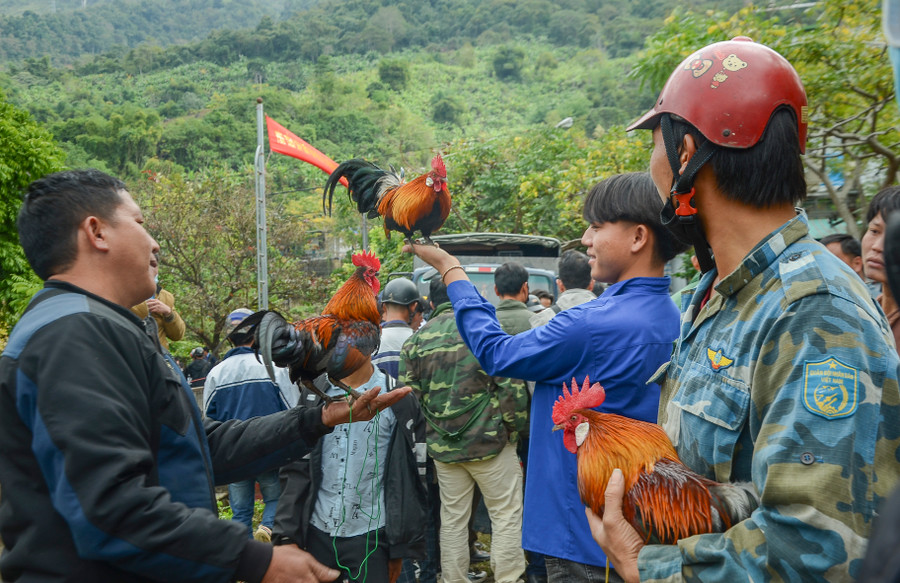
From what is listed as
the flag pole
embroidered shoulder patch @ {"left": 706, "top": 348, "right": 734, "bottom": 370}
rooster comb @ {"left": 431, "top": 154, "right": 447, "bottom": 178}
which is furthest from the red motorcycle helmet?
the flag pole

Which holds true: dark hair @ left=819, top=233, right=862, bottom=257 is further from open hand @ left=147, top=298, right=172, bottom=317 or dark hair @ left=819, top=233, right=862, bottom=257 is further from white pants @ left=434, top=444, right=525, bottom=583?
open hand @ left=147, top=298, right=172, bottom=317

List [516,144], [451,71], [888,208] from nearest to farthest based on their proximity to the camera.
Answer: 1. [888,208]
2. [516,144]
3. [451,71]

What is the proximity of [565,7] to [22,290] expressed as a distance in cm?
13478

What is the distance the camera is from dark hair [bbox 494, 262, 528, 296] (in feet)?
17.6

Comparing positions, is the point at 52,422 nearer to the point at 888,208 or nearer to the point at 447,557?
the point at 888,208

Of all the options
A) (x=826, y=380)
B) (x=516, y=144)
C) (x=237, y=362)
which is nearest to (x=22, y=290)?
(x=237, y=362)

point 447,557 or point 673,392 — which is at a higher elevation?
point 673,392

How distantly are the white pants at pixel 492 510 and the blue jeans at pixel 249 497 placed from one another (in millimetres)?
1698

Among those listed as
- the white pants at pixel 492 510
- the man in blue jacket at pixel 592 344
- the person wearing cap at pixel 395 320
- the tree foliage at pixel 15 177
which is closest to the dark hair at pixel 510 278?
the person wearing cap at pixel 395 320

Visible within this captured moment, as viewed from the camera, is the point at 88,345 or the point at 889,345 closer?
the point at 889,345

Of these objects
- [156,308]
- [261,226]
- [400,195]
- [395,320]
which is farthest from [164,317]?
[261,226]

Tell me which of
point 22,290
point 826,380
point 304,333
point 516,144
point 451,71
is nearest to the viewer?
point 826,380

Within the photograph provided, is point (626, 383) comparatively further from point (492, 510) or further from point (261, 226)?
point (261, 226)

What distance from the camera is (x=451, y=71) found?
299 ft
